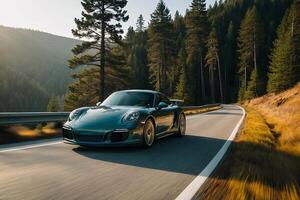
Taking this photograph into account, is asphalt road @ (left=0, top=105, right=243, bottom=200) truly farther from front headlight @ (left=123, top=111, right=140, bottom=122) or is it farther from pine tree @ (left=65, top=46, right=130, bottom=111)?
pine tree @ (left=65, top=46, right=130, bottom=111)

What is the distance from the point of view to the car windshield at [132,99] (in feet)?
31.4

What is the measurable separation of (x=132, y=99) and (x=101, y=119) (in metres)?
1.77

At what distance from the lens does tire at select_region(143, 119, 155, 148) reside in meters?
8.53

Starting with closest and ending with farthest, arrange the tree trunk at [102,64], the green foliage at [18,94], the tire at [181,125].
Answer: the tire at [181,125] → the tree trunk at [102,64] → the green foliage at [18,94]

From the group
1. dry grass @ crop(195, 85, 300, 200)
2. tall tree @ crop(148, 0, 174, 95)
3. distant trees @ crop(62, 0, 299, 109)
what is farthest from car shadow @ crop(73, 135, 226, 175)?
tall tree @ crop(148, 0, 174, 95)

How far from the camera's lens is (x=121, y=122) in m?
8.06

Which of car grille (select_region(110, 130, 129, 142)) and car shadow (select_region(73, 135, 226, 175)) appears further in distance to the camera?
car grille (select_region(110, 130, 129, 142))

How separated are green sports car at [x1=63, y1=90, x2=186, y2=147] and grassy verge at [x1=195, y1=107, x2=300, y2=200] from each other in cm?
196

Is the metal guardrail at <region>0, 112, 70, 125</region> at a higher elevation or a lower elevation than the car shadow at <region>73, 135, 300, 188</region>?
higher

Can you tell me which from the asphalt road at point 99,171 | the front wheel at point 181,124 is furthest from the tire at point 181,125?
the asphalt road at point 99,171

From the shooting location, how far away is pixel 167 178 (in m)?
5.66

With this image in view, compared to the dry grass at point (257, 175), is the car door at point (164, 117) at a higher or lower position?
higher

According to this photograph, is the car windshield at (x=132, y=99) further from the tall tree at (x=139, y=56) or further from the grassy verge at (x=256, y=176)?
the tall tree at (x=139, y=56)

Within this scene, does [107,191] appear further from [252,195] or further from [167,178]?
[252,195]
